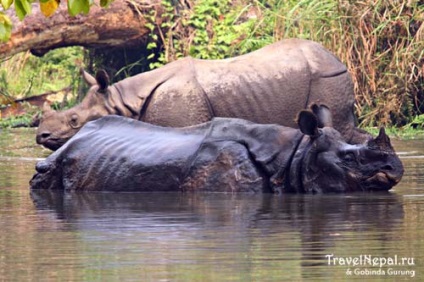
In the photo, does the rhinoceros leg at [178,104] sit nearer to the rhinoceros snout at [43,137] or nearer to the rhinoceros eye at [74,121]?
the rhinoceros eye at [74,121]

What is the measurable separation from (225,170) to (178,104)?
3.26 metres

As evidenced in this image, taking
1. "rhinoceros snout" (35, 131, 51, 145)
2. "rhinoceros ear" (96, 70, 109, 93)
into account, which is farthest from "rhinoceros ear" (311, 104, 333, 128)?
"rhinoceros snout" (35, 131, 51, 145)

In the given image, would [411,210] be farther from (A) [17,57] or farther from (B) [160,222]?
(A) [17,57]

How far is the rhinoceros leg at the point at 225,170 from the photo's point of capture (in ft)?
27.9

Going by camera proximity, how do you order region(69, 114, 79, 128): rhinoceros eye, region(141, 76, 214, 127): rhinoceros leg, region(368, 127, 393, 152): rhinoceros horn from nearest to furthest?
region(368, 127, 393, 152): rhinoceros horn < region(141, 76, 214, 127): rhinoceros leg < region(69, 114, 79, 128): rhinoceros eye

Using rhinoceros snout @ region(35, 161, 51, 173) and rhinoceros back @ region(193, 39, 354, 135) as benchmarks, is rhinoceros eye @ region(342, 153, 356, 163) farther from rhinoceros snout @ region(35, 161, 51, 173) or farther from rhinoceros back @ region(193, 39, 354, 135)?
rhinoceros back @ region(193, 39, 354, 135)

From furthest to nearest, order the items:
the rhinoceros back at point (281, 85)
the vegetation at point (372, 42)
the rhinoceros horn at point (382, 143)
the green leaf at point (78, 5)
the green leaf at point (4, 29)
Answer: the vegetation at point (372, 42) < the rhinoceros back at point (281, 85) < the rhinoceros horn at point (382, 143) < the green leaf at point (4, 29) < the green leaf at point (78, 5)

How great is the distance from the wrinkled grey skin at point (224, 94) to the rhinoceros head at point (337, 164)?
328 cm

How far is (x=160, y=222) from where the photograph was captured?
700 cm

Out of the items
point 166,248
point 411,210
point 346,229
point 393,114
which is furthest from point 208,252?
point 393,114

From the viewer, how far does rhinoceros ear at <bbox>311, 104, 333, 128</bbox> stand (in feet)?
29.2

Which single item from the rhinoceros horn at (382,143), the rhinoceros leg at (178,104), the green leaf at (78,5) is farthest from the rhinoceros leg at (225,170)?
the green leaf at (78,5)

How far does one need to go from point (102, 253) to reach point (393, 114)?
31.4ft

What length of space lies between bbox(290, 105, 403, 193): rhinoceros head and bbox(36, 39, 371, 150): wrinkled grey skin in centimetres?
328
